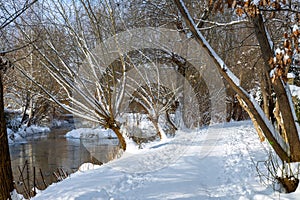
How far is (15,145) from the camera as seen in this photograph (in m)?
13.8

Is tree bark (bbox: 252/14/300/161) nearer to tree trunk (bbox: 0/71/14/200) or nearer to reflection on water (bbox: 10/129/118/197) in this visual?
tree trunk (bbox: 0/71/14/200)

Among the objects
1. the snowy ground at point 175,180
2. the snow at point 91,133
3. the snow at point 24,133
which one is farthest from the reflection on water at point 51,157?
the snowy ground at point 175,180

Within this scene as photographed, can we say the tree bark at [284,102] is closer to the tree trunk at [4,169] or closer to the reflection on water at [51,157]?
the tree trunk at [4,169]

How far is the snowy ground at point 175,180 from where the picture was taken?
133 inches

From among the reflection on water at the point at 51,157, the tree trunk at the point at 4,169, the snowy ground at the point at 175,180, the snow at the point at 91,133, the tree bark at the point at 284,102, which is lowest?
the reflection on water at the point at 51,157

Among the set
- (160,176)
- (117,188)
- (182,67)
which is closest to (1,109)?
(117,188)

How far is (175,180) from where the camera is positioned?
3992 millimetres

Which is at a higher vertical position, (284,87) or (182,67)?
(182,67)

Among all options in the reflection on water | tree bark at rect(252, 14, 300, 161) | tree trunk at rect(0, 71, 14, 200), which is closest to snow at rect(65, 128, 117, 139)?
the reflection on water

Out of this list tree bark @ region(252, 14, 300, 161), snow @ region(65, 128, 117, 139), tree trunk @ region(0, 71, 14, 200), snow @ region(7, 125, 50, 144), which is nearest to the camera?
tree bark @ region(252, 14, 300, 161)

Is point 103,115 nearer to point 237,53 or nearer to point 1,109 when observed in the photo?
point 1,109

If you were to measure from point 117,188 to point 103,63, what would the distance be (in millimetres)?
4015

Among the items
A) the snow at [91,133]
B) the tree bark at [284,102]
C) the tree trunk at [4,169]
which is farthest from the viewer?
the snow at [91,133]

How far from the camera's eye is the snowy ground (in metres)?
3.37
